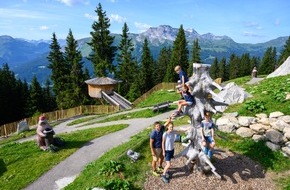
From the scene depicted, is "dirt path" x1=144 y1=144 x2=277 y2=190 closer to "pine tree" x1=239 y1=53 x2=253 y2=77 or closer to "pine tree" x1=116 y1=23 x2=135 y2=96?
"pine tree" x1=116 y1=23 x2=135 y2=96

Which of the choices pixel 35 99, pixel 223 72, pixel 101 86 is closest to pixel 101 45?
pixel 101 86

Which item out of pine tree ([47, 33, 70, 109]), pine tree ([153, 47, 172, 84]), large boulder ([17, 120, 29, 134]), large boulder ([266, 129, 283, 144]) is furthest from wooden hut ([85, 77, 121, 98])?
Answer: pine tree ([153, 47, 172, 84])

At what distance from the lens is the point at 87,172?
14750mm

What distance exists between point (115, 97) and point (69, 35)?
747 inches

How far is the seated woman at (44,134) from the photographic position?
18.6m

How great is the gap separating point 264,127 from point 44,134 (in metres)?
14.0

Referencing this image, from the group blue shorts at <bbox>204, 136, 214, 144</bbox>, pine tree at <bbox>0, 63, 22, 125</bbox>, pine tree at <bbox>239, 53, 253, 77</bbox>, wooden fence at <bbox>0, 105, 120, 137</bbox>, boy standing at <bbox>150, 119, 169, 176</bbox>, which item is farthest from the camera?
pine tree at <bbox>239, 53, 253, 77</bbox>

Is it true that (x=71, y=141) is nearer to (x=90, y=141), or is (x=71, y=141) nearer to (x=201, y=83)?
(x=90, y=141)

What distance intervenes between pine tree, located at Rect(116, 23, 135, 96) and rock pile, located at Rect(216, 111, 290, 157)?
50670mm

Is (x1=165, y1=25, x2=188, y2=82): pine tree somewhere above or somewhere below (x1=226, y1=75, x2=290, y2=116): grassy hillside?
above

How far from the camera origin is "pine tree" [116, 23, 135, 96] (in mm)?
67250

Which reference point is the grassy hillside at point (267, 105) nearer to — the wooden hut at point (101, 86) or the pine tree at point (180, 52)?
the wooden hut at point (101, 86)

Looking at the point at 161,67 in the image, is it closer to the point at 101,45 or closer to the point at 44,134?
the point at 101,45


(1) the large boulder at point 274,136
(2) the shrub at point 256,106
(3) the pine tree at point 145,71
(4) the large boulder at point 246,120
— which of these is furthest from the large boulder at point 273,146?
(3) the pine tree at point 145,71
